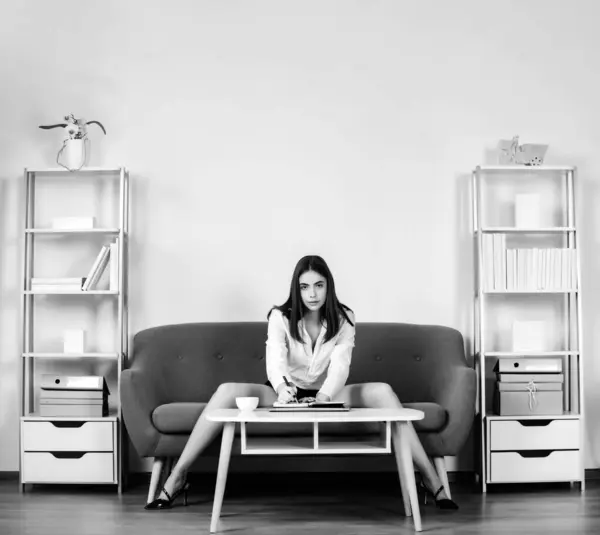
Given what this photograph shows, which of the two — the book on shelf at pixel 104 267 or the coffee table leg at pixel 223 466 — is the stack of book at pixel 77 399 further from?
the coffee table leg at pixel 223 466

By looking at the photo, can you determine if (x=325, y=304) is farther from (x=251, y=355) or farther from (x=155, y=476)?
(x=155, y=476)

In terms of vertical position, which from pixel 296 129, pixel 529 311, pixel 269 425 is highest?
pixel 296 129

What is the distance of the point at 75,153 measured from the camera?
14.3 ft

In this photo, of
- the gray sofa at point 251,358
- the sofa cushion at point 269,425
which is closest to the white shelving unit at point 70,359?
the gray sofa at point 251,358

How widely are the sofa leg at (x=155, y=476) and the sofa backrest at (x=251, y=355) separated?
499 millimetres

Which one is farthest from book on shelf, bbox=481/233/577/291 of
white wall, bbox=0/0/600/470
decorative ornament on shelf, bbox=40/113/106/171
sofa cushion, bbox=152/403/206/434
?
decorative ornament on shelf, bbox=40/113/106/171

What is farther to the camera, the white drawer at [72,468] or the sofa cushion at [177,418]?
the white drawer at [72,468]

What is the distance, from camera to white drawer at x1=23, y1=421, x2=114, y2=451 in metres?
4.09

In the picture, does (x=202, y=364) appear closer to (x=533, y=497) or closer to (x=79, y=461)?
(x=79, y=461)

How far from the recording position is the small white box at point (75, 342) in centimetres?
426

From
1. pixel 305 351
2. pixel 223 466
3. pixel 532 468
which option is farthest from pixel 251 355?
pixel 532 468

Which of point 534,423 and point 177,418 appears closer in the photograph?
point 177,418

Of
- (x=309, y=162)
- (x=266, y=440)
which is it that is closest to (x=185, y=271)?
(x=309, y=162)

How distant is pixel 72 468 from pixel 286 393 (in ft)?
4.18
